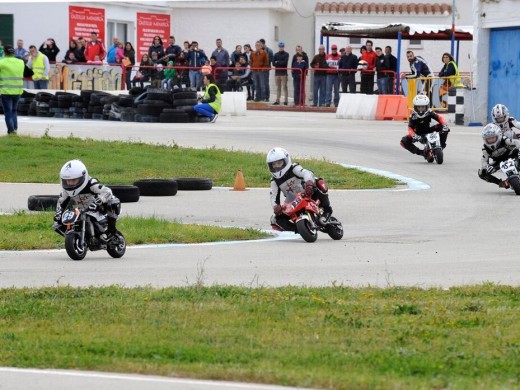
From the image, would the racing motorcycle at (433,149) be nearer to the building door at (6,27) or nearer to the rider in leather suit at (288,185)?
the rider in leather suit at (288,185)

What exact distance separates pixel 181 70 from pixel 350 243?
83.9 ft

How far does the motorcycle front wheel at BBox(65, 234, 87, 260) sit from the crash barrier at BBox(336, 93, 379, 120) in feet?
73.9

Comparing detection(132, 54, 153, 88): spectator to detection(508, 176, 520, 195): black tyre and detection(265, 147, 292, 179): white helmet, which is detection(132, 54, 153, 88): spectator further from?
detection(265, 147, 292, 179): white helmet

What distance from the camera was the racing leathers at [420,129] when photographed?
22719mm

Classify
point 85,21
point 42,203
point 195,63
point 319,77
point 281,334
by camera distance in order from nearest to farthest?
point 281,334 → point 42,203 → point 319,77 → point 195,63 → point 85,21

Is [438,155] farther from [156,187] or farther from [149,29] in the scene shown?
[149,29]

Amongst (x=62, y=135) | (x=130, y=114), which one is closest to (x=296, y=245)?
(x=62, y=135)

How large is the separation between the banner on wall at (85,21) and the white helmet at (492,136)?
1051 inches

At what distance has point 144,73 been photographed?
3816 centimetres

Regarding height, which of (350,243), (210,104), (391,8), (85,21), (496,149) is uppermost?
(391,8)

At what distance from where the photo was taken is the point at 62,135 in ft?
87.9

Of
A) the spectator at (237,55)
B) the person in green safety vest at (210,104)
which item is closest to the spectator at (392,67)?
the spectator at (237,55)

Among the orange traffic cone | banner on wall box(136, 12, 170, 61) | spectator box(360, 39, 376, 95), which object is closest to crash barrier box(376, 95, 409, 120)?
spectator box(360, 39, 376, 95)

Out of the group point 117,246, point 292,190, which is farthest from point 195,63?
point 117,246
